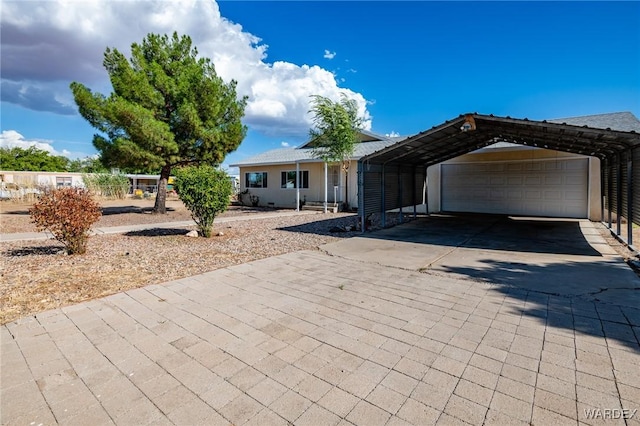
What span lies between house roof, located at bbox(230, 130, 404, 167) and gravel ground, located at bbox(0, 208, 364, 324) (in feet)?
26.6

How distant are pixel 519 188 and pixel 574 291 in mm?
10753

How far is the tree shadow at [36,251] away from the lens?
6.50 meters

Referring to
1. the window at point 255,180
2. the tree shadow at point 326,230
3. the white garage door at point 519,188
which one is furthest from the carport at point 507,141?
the window at point 255,180

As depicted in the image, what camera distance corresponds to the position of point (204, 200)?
8.15 meters

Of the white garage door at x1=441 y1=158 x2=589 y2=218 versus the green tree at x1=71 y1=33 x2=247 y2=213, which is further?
the green tree at x1=71 y1=33 x2=247 y2=213

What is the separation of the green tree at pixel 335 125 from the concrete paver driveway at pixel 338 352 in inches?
375

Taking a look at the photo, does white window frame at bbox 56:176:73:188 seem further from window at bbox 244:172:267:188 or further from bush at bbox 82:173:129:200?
window at bbox 244:172:267:188

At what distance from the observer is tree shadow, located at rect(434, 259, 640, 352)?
321cm

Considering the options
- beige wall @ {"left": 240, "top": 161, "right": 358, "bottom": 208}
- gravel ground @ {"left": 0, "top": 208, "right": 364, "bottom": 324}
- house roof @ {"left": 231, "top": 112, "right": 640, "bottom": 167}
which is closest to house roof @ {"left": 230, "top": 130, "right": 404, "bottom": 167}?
house roof @ {"left": 231, "top": 112, "right": 640, "bottom": 167}

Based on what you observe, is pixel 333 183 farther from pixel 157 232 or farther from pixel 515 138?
pixel 157 232

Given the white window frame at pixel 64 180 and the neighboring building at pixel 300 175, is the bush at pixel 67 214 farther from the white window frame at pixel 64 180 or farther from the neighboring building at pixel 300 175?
the white window frame at pixel 64 180

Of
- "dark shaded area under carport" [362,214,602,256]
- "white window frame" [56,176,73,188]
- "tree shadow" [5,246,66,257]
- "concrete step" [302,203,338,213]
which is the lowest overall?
"tree shadow" [5,246,66,257]

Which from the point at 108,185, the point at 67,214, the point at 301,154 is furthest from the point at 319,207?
the point at 108,185

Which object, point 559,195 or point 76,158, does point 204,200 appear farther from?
point 76,158
